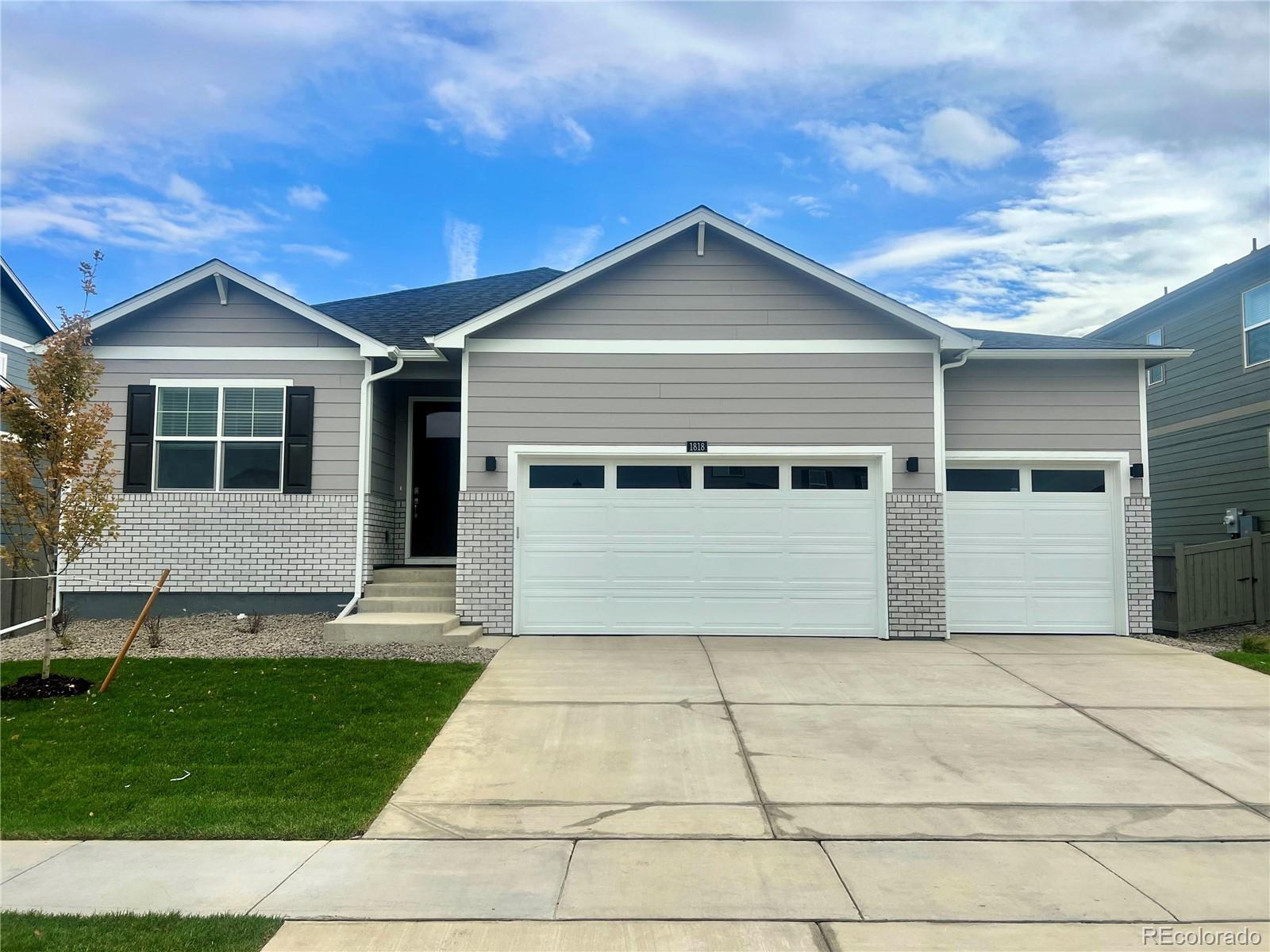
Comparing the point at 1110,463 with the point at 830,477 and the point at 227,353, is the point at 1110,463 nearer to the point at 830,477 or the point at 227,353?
the point at 830,477

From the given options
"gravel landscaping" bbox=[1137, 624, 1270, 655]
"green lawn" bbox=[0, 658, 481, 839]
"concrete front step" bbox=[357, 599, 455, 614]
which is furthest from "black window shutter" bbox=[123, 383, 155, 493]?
"gravel landscaping" bbox=[1137, 624, 1270, 655]

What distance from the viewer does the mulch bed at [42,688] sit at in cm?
691

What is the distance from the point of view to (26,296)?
47.4 feet

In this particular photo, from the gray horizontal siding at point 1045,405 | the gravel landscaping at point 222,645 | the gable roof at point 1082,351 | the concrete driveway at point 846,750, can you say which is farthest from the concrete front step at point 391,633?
the gable roof at point 1082,351

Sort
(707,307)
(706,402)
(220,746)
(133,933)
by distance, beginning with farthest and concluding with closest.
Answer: (707,307), (706,402), (220,746), (133,933)

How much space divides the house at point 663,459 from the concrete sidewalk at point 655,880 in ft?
18.7

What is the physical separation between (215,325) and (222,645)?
15.0ft

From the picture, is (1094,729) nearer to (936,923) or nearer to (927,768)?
(927,768)

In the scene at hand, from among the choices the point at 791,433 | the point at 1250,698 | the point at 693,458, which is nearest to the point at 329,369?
the point at 693,458

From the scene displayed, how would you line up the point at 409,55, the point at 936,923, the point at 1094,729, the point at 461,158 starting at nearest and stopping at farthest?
the point at 936,923, the point at 1094,729, the point at 409,55, the point at 461,158

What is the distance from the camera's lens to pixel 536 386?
10.6 metres

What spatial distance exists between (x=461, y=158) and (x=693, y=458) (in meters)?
9.24

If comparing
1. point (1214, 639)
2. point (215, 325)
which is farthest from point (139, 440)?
point (1214, 639)

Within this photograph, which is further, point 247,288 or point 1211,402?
point 1211,402
